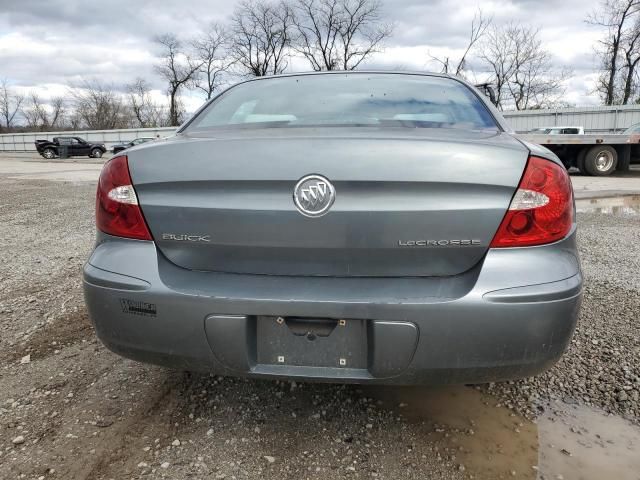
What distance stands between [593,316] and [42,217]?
7228 mm

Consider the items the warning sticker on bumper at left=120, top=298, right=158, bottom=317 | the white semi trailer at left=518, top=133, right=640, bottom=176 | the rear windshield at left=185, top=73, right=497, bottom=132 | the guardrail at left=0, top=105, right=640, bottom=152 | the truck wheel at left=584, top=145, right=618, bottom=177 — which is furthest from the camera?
the guardrail at left=0, top=105, right=640, bottom=152

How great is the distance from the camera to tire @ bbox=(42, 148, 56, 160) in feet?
110

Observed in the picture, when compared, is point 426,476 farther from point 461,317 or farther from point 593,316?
point 593,316

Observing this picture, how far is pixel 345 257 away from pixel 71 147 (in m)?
36.4

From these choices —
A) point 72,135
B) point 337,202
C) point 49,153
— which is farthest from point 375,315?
point 72,135

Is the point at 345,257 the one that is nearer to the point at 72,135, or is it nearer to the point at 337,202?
the point at 337,202

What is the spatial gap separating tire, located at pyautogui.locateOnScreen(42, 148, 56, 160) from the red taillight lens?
36469 mm

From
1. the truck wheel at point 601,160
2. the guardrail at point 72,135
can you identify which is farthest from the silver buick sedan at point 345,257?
the guardrail at point 72,135

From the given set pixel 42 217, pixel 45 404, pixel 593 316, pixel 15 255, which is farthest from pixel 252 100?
pixel 42 217

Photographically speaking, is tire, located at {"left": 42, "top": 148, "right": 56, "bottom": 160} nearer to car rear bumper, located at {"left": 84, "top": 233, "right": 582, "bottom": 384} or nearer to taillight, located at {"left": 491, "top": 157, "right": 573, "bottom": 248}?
car rear bumper, located at {"left": 84, "top": 233, "right": 582, "bottom": 384}

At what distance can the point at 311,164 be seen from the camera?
1.56m

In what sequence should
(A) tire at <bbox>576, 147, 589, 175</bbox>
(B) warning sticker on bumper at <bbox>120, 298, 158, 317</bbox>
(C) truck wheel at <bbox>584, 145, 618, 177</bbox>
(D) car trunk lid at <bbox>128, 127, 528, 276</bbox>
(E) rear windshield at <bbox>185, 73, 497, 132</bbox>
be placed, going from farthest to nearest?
1. (A) tire at <bbox>576, 147, 589, 175</bbox>
2. (C) truck wheel at <bbox>584, 145, 618, 177</bbox>
3. (E) rear windshield at <bbox>185, 73, 497, 132</bbox>
4. (B) warning sticker on bumper at <bbox>120, 298, 158, 317</bbox>
5. (D) car trunk lid at <bbox>128, 127, 528, 276</bbox>

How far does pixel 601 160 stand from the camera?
46.1ft

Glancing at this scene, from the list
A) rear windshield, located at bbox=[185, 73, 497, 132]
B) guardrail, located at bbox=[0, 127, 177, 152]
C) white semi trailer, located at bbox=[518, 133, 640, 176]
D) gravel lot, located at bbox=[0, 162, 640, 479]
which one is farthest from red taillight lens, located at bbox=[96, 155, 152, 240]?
guardrail, located at bbox=[0, 127, 177, 152]
